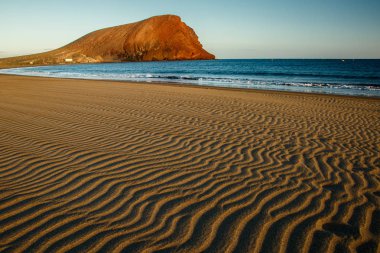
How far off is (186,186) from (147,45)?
147834 millimetres

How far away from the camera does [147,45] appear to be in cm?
14250

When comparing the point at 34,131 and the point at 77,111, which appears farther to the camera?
the point at 77,111

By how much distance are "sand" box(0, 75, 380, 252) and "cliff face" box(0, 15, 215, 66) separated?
136993mm

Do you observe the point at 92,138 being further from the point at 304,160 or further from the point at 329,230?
the point at 329,230

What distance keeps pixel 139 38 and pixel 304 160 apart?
151409mm

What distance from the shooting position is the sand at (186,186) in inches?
109

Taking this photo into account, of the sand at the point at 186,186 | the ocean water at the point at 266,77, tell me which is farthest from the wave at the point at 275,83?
the sand at the point at 186,186

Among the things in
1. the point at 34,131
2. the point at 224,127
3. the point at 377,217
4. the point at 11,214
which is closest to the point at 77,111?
the point at 34,131

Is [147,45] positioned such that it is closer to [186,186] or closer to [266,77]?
[266,77]

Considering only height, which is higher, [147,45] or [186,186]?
[147,45]

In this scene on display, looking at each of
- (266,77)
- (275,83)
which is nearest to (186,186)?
(275,83)

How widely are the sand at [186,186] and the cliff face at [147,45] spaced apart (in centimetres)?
13699

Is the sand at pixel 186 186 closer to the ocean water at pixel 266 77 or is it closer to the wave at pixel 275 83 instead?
the wave at pixel 275 83

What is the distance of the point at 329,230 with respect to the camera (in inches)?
117
